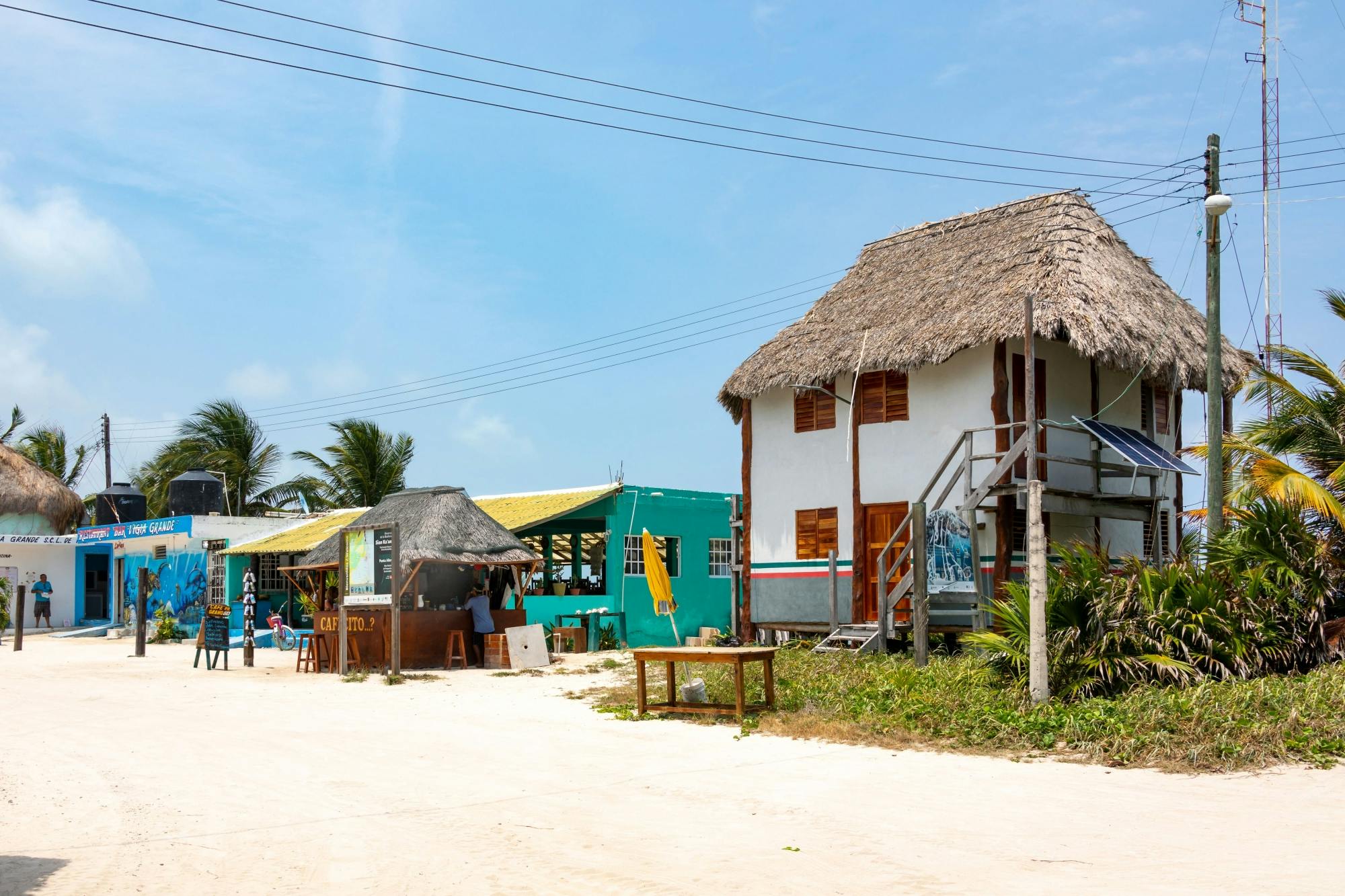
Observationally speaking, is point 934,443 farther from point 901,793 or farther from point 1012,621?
point 901,793

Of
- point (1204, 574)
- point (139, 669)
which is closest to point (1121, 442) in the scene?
point (1204, 574)

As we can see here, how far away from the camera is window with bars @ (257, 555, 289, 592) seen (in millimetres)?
32625

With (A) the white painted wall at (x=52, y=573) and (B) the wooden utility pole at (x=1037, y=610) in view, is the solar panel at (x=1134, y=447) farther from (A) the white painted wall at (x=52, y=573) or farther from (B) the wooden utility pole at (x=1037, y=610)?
(A) the white painted wall at (x=52, y=573)

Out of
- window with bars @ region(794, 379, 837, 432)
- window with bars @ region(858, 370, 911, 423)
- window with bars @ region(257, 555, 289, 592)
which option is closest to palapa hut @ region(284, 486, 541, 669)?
window with bars @ region(794, 379, 837, 432)

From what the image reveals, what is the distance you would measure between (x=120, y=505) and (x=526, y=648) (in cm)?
2325

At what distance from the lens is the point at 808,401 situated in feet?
69.1

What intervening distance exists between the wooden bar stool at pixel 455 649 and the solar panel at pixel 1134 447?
1075 centimetres

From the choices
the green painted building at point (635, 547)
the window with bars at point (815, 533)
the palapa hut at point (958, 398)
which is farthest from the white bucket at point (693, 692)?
the green painted building at point (635, 547)

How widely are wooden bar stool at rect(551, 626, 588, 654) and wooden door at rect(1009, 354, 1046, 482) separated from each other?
33.4 ft

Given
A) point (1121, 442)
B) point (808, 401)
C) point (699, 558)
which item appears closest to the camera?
point (1121, 442)

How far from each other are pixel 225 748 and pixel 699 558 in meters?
17.4

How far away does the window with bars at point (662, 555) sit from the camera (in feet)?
86.7

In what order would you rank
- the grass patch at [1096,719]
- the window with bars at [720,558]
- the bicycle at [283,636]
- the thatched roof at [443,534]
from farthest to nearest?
the window with bars at [720,558], the bicycle at [283,636], the thatched roof at [443,534], the grass patch at [1096,719]

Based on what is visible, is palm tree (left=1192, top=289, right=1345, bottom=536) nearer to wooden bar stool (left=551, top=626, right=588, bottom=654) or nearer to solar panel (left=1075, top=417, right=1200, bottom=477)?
solar panel (left=1075, top=417, right=1200, bottom=477)
